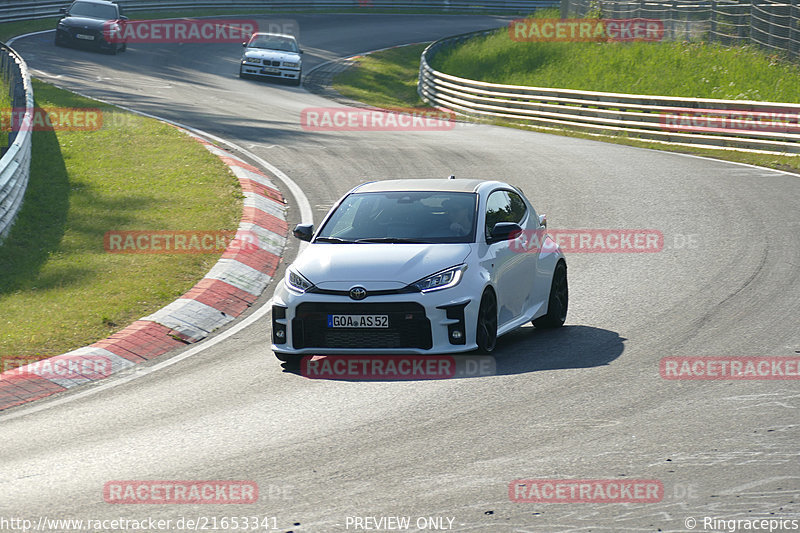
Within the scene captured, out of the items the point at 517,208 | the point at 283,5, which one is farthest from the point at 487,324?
the point at 283,5

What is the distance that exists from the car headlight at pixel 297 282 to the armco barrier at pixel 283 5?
4090 cm

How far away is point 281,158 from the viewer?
22516mm

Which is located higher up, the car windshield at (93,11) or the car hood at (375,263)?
the car hood at (375,263)

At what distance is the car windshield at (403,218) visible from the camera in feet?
33.4

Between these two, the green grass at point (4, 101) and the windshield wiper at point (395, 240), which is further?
the green grass at point (4, 101)

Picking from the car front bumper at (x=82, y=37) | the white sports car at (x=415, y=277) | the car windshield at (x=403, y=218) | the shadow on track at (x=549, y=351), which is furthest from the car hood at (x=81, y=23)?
the shadow on track at (x=549, y=351)

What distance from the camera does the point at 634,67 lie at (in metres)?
36.5

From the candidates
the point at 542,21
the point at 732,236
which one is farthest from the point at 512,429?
the point at 542,21

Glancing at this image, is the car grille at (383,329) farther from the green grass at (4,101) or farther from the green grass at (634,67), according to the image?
the green grass at (634,67)

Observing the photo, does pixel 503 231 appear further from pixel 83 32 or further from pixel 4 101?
pixel 83 32

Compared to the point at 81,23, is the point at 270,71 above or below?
below

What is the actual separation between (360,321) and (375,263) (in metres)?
0.57

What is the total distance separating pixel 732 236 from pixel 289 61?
82.9 feet

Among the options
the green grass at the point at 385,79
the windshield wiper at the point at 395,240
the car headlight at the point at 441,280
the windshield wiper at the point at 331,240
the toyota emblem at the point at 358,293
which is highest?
the windshield wiper at the point at 395,240
